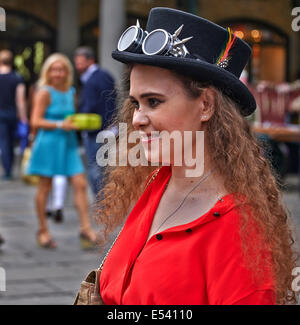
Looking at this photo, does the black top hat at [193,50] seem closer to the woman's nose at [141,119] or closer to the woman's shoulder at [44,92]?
the woman's nose at [141,119]

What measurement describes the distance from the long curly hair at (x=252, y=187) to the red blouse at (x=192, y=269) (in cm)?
3

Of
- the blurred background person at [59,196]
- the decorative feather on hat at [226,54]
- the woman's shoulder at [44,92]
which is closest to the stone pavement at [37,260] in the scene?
the blurred background person at [59,196]

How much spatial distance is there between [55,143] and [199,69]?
5914 millimetres

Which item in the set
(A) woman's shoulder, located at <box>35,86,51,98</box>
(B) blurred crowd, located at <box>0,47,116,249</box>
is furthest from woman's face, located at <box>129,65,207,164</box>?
(A) woman's shoulder, located at <box>35,86,51,98</box>

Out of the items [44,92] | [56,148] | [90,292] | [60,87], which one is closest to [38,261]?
[56,148]

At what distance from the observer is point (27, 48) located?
19.4 m

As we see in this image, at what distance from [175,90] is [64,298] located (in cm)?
383

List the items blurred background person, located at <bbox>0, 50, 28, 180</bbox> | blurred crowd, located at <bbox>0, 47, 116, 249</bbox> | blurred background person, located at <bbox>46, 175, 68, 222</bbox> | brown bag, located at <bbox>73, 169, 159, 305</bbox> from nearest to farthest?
brown bag, located at <bbox>73, 169, 159, 305</bbox>, blurred crowd, located at <bbox>0, 47, 116, 249</bbox>, blurred background person, located at <bbox>46, 175, 68, 222</bbox>, blurred background person, located at <bbox>0, 50, 28, 180</bbox>

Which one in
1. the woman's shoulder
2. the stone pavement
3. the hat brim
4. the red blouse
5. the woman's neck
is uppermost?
the woman's neck

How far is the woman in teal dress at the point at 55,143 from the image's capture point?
7.64 metres

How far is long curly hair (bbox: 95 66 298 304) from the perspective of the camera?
6.01ft

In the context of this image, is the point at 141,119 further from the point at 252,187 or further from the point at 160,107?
the point at 252,187

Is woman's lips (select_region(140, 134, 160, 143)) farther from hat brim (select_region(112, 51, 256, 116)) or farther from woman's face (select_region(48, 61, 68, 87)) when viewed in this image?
woman's face (select_region(48, 61, 68, 87))

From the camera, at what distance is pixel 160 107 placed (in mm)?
1976
